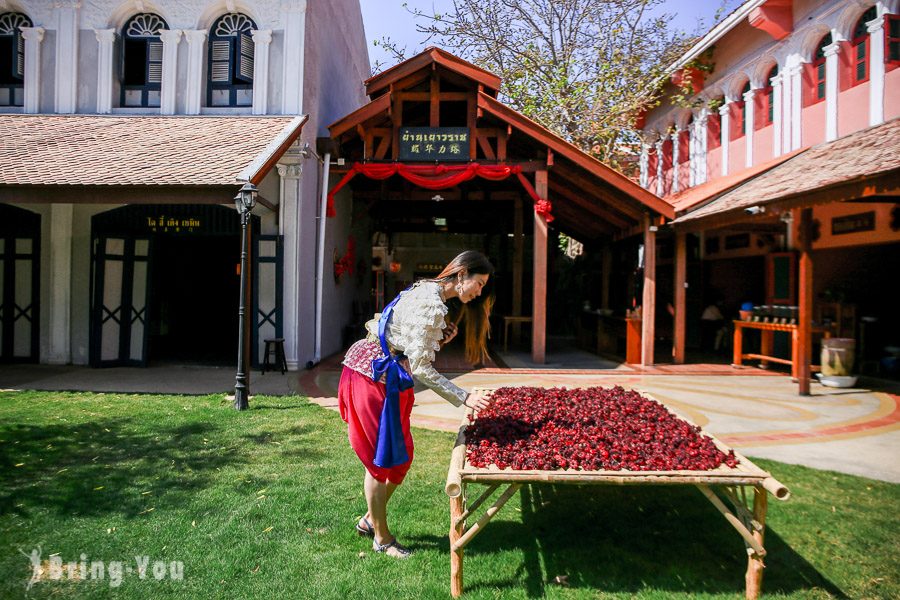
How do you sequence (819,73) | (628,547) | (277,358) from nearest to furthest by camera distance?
(628,547), (277,358), (819,73)

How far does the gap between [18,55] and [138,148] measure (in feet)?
15.2

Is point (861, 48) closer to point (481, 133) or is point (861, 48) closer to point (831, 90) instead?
point (831, 90)

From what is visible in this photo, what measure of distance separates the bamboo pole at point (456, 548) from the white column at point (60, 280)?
10.3 metres

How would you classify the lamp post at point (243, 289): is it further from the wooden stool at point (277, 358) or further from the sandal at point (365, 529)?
the sandal at point (365, 529)

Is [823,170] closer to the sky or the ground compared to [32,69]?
closer to the ground

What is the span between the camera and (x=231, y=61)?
1030 cm

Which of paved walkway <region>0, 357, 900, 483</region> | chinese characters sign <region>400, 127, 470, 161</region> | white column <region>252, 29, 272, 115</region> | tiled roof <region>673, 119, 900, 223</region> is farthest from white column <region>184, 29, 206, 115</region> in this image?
tiled roof <region>673, 119, 900, 223</region>

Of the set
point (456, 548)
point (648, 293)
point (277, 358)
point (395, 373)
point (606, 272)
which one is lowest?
point (456, 548)

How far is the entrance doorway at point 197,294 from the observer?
12.8 m

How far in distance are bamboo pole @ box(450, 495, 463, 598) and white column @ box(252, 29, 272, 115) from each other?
9.54 m

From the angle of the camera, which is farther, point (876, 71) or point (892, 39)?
point (876, 71)

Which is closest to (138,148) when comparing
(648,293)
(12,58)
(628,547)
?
(12,58)

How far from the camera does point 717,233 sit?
1372cm

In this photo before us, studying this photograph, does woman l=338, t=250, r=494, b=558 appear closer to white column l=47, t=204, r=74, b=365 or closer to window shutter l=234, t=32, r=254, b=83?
window shutter l=234, t=32, r=254, b=83
